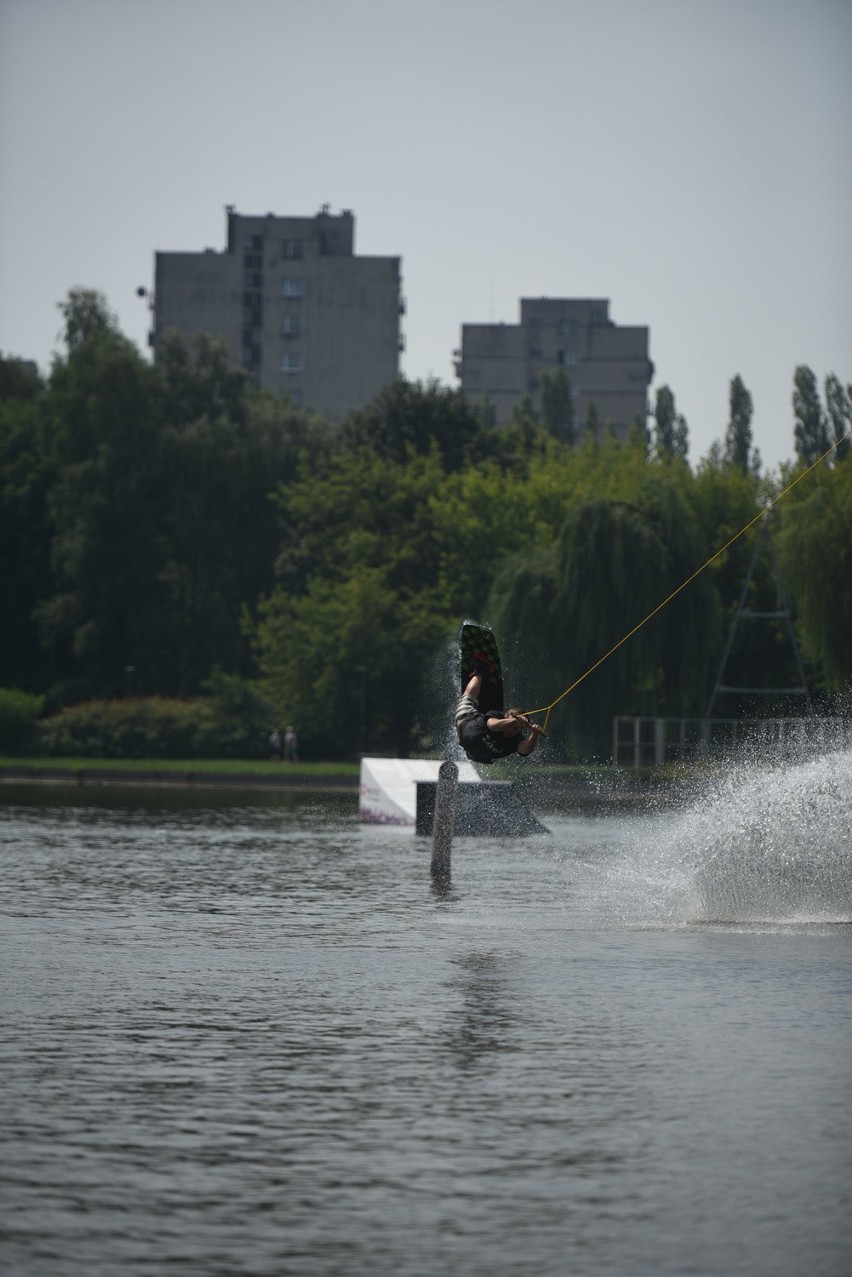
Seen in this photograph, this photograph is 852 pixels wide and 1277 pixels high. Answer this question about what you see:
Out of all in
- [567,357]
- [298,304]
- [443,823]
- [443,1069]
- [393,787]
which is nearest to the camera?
[443,1069]

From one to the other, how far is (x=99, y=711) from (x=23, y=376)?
34.2 meters

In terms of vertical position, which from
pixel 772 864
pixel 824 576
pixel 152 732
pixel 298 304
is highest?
pixel 298 304

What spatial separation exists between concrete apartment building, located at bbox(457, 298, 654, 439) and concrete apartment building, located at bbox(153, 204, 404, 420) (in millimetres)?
19267

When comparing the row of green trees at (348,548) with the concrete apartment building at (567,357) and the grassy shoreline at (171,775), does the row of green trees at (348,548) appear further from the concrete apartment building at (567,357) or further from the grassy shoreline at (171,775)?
the concrete apartment building at (567,357)

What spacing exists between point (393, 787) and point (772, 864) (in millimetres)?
16844

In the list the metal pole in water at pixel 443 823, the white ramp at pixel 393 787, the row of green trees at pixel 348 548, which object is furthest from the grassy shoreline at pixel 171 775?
the metal pole in water at pixel 443 823

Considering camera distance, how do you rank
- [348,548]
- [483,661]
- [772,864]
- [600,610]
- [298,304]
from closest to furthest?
[483,661] < [772,864] < [600,610] < [348,548] < [298,304]

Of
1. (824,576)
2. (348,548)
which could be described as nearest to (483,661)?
(824,576)

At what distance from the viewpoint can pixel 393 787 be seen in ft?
119

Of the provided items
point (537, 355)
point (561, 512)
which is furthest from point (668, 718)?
point (537, 355)

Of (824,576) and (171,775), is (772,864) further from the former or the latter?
(171,775)

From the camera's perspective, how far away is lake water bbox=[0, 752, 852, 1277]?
6875 millimetres

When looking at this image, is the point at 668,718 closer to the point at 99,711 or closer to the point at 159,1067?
the point at 99,711

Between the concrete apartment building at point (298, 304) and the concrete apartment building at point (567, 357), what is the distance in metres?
19.3
